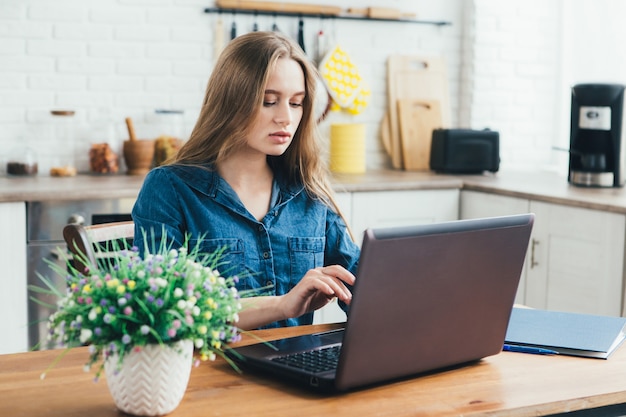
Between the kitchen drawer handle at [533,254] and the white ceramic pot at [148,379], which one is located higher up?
the white ceramic pot at [148,379]

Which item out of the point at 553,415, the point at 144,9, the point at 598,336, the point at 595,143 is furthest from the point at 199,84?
the point at 553,415

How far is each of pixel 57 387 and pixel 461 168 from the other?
3.11 m

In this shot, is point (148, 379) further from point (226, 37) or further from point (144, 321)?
point (226, 37)

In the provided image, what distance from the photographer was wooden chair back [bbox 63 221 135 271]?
1.97m

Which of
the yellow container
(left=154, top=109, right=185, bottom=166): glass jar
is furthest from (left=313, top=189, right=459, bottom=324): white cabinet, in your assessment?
(left=154, top=109, right=185, bottom=166): glass jar

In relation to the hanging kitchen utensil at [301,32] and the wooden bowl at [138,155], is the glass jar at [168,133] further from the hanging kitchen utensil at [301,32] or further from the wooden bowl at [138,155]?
the hanging kitchen utensil at [301,32]

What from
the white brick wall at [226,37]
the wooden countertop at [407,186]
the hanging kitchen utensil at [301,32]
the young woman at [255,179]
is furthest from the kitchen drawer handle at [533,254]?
the young woman at [255,179]

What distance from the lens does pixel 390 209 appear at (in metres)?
3.89

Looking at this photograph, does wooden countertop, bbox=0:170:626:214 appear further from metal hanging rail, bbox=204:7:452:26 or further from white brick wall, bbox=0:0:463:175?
metal hanging rail, bbox=204:7:452:26

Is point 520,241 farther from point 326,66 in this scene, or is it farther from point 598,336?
point 326,66

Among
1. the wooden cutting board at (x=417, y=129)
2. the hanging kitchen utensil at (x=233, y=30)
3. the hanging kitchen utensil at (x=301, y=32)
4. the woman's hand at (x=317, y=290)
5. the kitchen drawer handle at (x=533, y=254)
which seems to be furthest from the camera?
the wooden cutting board at (x=417, y=129)

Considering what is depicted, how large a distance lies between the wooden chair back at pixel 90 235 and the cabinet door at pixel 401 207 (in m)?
1.66

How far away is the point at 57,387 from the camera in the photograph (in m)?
1.42

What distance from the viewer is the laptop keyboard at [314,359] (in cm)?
148
